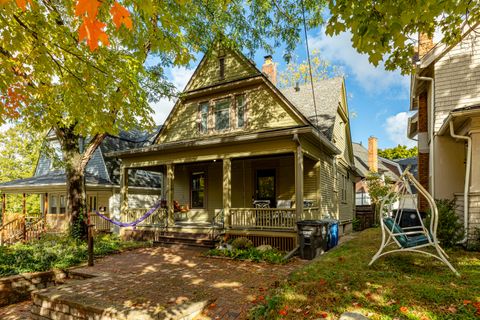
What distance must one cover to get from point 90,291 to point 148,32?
546cm

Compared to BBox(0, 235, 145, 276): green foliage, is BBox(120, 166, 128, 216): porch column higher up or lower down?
higher up

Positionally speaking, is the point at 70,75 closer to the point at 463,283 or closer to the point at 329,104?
the point at 463,283

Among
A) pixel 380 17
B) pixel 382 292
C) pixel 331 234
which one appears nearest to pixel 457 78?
pixel 331 234

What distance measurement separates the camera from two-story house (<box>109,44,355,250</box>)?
33.3ft

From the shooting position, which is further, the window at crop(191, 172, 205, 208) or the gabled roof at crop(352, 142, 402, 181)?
the gabled roof at crop(352, 142, 402, 181)

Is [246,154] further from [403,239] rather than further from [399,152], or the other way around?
[399,152]

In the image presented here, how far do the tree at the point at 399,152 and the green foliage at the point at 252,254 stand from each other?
4773 cm

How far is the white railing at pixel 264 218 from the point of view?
9795mm

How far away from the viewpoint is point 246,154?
34.3 feet

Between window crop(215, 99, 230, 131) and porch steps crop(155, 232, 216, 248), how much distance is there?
467 centimetres

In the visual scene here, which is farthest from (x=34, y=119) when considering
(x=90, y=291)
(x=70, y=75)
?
(x=90, y=291)


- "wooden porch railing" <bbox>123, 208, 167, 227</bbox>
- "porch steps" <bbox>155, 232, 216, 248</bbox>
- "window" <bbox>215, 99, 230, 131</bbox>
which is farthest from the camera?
"window" <bbox>215, 99, 230, 131</bbox>

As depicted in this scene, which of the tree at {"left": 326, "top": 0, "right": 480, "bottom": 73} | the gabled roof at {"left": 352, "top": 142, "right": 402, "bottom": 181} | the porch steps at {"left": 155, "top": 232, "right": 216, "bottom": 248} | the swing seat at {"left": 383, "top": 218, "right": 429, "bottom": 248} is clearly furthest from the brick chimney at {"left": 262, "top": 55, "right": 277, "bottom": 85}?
the gabled roof at {"left": 352, "top": 142, "right": 402, "bottom": 181}

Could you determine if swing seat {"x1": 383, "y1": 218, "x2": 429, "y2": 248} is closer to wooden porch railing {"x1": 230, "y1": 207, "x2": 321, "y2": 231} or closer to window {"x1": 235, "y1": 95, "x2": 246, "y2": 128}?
wooden porch railing {"x1": 230, "y1": 207, "x2": 321, "y2": 231}
